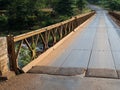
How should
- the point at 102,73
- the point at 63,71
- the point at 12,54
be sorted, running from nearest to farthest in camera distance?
the point at 12,54 < the point at 102,73 < the point at 63,71

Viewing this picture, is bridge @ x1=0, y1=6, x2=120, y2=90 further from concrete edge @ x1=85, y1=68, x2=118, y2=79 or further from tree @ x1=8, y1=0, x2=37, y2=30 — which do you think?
tree @ x1=8, y1=0, x2=37, y2=30

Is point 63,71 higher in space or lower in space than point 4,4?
higher

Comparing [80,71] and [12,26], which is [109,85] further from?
[12,26]

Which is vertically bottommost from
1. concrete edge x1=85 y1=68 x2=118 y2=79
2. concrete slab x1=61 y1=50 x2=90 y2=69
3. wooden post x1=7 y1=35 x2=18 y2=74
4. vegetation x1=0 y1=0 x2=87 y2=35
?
vegetation x1=0 y1=0 x2=87 y2=35


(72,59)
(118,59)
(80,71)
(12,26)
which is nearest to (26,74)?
(80,71)

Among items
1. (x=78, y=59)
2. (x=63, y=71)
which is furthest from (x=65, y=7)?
(x=63, y=71)

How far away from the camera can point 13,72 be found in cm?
766

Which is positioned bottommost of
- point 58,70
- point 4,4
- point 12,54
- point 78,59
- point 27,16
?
point 27,16

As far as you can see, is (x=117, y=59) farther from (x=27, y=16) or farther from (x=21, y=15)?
(x=21, y=15)

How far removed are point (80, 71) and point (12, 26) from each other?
58807 mm

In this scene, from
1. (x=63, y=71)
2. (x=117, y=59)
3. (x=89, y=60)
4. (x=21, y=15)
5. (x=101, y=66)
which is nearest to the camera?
(x=63, y=71)

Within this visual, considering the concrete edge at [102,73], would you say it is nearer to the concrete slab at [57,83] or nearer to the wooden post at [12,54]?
the concrete slab at [57,83]

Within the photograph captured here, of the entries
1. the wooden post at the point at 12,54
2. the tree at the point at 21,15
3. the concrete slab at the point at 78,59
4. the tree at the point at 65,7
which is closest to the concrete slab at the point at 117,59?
the concrete slab at the point at 78,59

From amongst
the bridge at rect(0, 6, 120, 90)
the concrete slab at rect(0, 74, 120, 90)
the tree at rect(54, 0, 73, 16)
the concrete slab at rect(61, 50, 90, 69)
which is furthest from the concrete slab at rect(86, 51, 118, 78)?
the tree at rect(54, 0, 73, 16)
